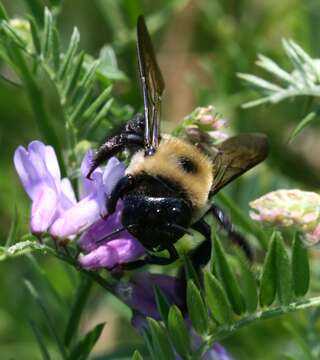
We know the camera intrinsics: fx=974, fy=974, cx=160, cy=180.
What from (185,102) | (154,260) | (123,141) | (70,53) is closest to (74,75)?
(70,53)

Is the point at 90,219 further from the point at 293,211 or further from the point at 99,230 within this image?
the point at 293,211

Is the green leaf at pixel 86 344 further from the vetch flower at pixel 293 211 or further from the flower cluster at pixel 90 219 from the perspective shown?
the vetch flower at pixel 293 211

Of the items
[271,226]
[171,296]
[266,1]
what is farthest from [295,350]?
[266,1]

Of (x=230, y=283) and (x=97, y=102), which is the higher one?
(x=97, y=102)

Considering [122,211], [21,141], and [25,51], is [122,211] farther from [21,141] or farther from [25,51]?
[21,141]

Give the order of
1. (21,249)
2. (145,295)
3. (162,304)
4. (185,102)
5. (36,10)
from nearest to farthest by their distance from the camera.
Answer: (21,249), (162,304), (145,295), (36,10), (185,102)

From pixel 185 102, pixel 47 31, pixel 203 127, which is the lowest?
pixel 185 102

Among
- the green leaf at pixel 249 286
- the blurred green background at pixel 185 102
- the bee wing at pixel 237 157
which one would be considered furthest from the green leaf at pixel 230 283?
the blurred green background at pixel 185 102

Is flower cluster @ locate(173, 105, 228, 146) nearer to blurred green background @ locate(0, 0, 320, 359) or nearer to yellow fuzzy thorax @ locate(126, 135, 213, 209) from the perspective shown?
yellow fuzzy thorax @ locate(126, 135, 213, 209)
